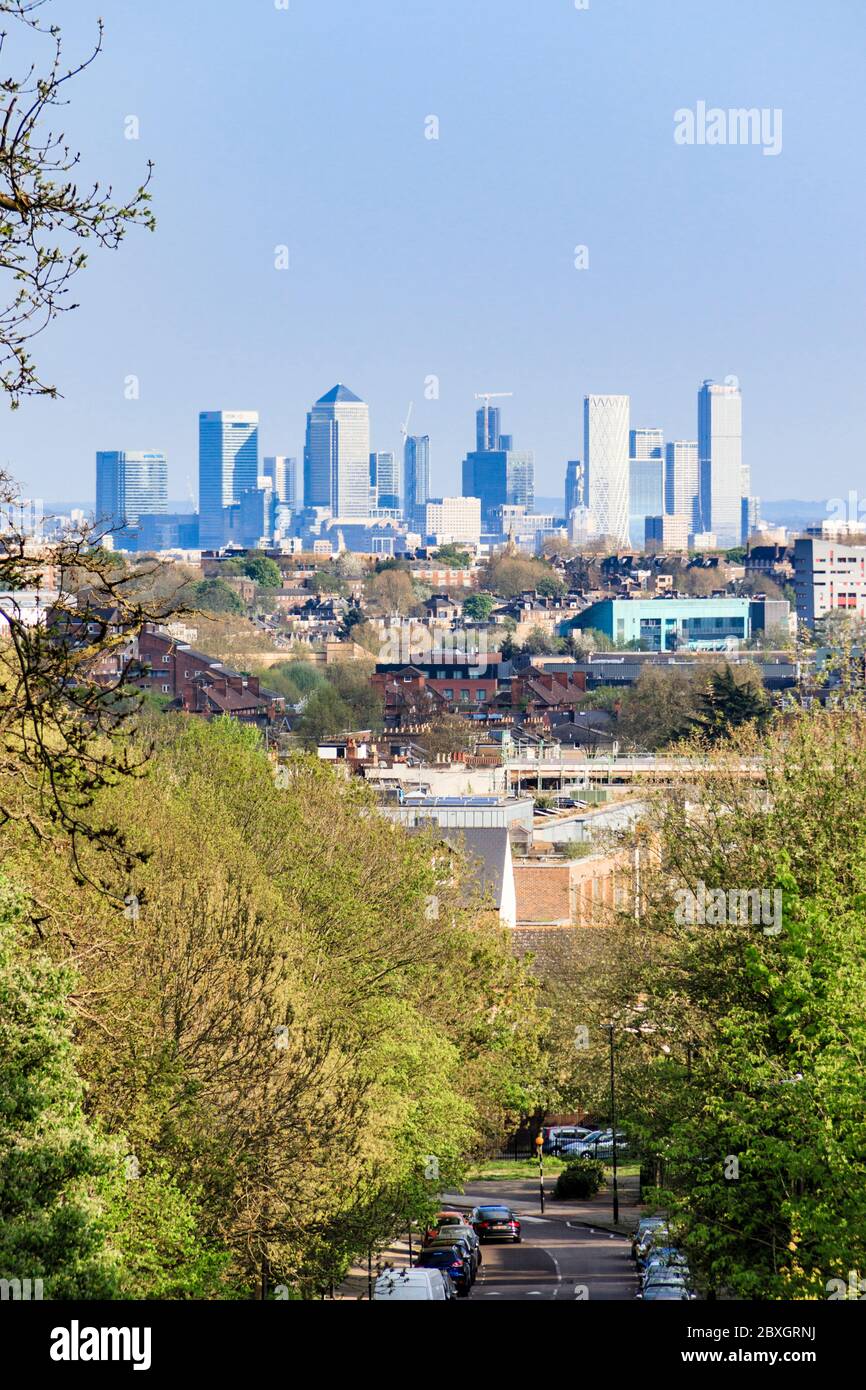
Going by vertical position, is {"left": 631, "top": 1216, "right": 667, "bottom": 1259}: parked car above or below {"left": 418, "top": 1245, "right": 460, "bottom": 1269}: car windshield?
below

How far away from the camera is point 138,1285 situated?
56.3 feet

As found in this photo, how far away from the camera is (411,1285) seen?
24.2 m

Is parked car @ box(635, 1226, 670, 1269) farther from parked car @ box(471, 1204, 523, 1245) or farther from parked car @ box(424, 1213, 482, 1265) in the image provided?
parked car @ box(471, 1204, 523, 1245)

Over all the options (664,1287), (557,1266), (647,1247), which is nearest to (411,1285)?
(664,1287)

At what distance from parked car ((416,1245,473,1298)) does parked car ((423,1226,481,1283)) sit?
0.44ft

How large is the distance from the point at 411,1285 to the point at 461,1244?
653 centimetres

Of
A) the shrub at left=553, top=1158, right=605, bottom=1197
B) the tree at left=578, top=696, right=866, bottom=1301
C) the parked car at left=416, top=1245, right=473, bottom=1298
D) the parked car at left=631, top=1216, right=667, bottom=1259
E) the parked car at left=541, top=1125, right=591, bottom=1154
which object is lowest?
the parked car at left=541, top=1125, right=591, bottom=1154

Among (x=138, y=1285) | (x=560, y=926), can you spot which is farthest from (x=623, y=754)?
(x=138, y=1285)

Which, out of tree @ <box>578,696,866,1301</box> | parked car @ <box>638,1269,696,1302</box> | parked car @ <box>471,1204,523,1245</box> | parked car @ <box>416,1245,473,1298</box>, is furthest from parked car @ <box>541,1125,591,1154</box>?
parked car @ <box>638,1269,696,1302</box>

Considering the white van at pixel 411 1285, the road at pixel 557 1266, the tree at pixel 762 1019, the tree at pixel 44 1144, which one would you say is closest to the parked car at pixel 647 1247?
the road at pixel 557 1266

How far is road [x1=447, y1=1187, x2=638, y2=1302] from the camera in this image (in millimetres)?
28969

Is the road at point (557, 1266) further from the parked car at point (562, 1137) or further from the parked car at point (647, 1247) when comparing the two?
the parked car at point (562, 1137)
